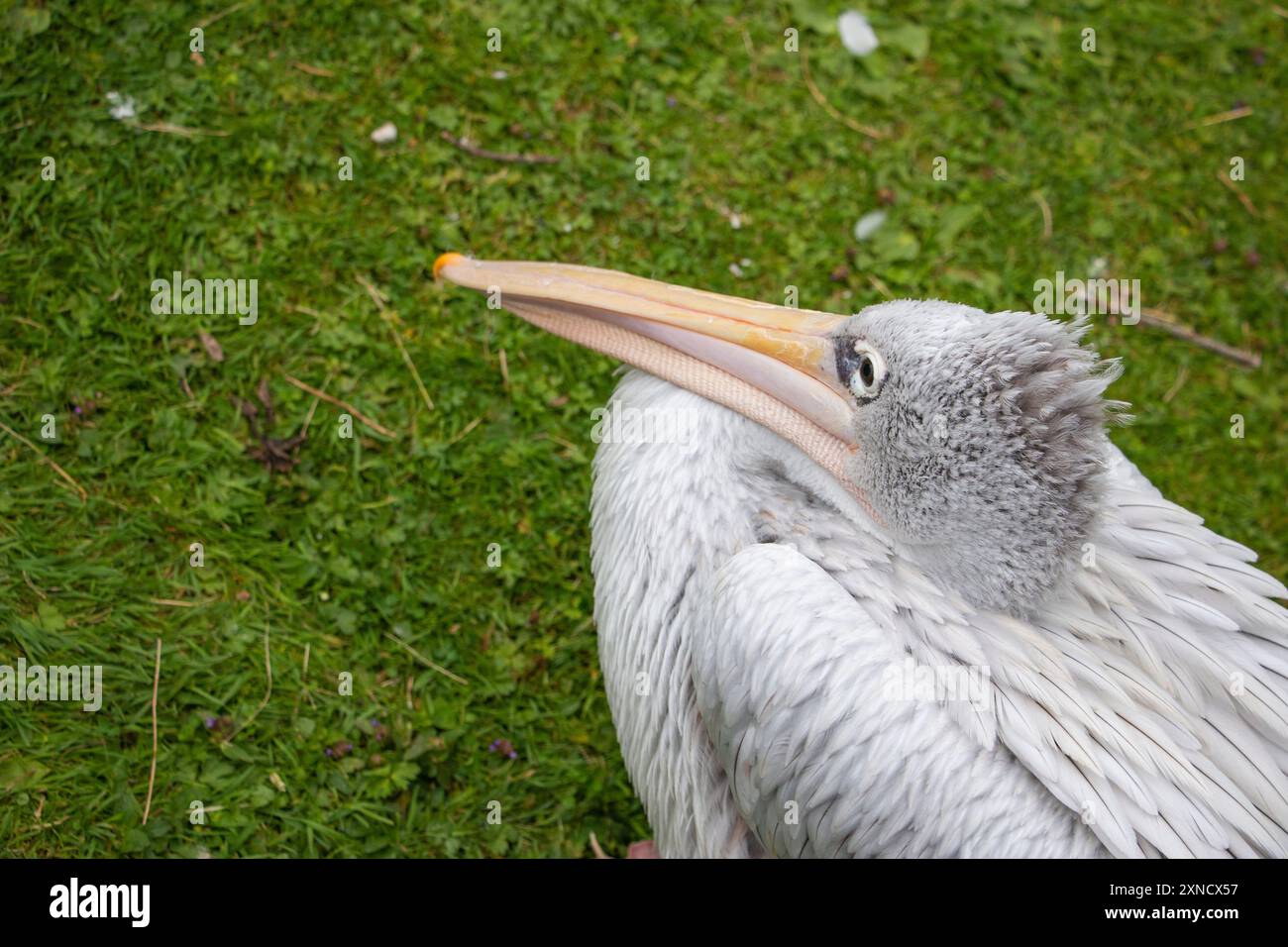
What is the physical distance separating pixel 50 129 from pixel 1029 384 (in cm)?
342

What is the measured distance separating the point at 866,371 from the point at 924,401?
0.22 m

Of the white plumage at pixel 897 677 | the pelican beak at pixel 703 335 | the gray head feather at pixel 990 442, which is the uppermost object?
the pelican beak at pixel 703 335

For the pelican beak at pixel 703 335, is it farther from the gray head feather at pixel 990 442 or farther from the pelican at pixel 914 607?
the gray head feather at pixel 990 442

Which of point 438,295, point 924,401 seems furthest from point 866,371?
point 438,295

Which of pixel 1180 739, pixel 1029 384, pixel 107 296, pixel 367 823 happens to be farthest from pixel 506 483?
pixel 1180 739

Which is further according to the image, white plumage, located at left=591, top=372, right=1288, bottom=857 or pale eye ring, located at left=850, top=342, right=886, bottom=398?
pale eye ring, located at left=850, top=342, right=886, bottom=398

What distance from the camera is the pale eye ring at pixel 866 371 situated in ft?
7.59

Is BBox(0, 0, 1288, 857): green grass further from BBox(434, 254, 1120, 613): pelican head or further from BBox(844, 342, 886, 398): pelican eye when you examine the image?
BBox(844, 342, 886, 398): pelican eye

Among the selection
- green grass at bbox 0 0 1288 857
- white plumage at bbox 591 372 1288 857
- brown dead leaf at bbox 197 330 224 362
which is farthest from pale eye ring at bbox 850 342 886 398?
brown dead leaf at bbox 197 330 224 362

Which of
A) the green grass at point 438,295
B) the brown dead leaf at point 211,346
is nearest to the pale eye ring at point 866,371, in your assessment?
the green grass at point 438,295

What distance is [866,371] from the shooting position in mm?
2375

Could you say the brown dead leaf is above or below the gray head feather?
above

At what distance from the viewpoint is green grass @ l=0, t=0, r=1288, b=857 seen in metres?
3.16

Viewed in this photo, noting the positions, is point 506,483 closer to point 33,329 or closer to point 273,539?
point 273,539
